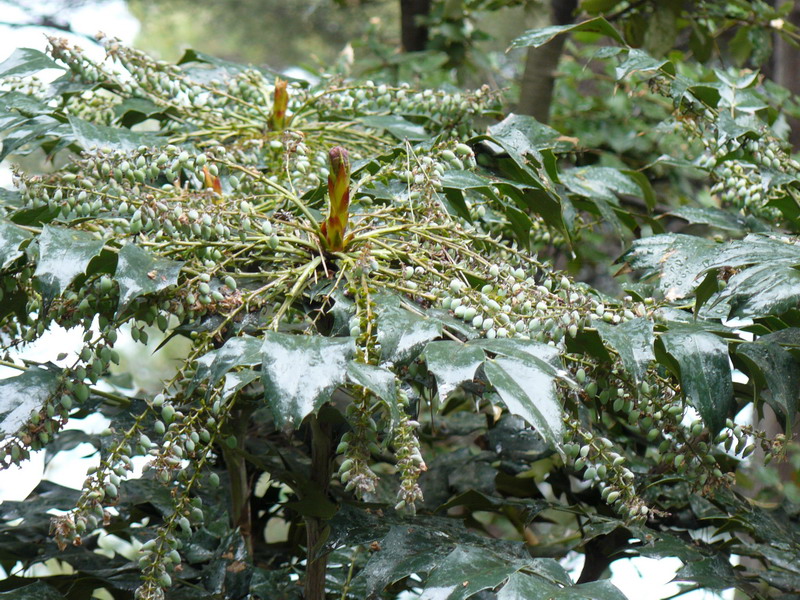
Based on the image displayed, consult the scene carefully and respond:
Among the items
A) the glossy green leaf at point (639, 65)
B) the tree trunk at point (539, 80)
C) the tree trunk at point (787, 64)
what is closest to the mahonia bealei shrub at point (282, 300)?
the glossy green leaf at point (639, 65)

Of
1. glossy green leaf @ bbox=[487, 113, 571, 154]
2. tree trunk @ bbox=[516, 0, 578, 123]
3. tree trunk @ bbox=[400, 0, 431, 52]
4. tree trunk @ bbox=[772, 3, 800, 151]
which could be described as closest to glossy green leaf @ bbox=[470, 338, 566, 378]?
glossy green leaf @ bbox=[487, 113, 571, 154]

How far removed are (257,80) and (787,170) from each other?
0.67 metres

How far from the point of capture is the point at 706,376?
2.28ft

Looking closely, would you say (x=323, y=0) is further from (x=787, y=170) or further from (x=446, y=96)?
(x=787, y=170)

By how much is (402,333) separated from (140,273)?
0.21m

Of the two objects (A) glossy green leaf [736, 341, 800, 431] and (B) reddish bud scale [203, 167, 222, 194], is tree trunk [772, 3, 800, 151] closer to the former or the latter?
(A) glossy green leaf [736, 341, 800, 431]

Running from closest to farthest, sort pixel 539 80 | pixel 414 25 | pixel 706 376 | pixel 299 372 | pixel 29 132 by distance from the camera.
→ pixel 299 372 → pixel 706 376 → pixel 29 132 → pixel 539 80 → pixel 414 25

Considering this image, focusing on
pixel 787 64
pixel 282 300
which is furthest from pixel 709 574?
pixel 787 64

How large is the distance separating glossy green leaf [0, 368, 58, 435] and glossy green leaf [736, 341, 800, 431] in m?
0.58

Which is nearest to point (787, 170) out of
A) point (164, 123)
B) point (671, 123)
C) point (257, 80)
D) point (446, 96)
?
point (671, 123)

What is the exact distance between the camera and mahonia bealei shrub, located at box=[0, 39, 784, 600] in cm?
66

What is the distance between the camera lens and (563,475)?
121 cm

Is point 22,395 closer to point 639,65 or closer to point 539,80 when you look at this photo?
point 639,65

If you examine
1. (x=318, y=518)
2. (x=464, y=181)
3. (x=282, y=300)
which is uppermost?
(x=464, y=181)
